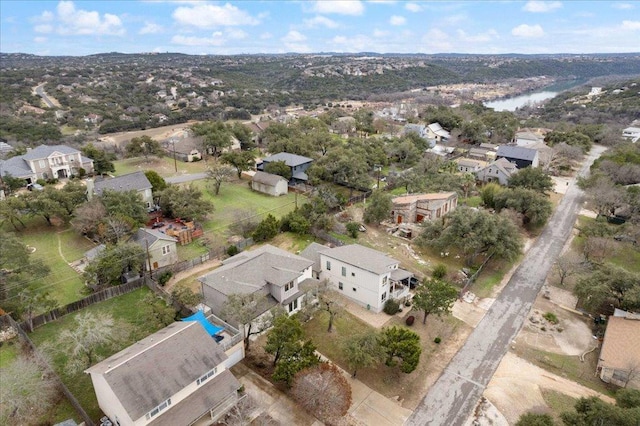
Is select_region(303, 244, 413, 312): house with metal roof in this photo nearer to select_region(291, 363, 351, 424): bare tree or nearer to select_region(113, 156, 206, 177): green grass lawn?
select_region(291, 363, 351, 424): bare tree

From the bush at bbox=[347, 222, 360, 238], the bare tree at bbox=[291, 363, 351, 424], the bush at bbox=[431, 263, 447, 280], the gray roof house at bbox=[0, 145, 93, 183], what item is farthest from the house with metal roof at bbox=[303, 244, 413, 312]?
the gray roof house at bbox=[0, 145, 93, 183]

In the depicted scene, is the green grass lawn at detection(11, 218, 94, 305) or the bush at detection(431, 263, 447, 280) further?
the bush at detection(431, 263, 447, 280)

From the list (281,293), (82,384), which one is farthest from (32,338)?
(281,293)

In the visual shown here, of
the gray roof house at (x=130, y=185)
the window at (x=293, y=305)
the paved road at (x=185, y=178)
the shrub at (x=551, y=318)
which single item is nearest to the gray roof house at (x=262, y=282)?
the window at (x=293, y=305)

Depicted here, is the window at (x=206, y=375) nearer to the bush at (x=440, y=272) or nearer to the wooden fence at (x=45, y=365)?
the wooden fence at (x=45, y=365)

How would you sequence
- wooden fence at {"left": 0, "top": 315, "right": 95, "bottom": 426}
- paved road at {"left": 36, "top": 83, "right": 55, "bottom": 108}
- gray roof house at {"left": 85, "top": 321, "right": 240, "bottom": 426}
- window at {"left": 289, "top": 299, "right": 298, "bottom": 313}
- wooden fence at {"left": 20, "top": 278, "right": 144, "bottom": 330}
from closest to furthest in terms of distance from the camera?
gray roof house at {"left": 85, "top": 321, "right": 240, "bottom": 426}, wooden fence at {"left": 0, "top": 315, "right": 95, "bottom": 426}, wooden fence at {"left": 20, "top": 278, "right": 144, "bottom": 330}, window at {"left": 289, "top": 299, "right": 298, "bottom": 313}, paved road at {"left": 36, "top": 83, "right": 55, "bottom": 108}
